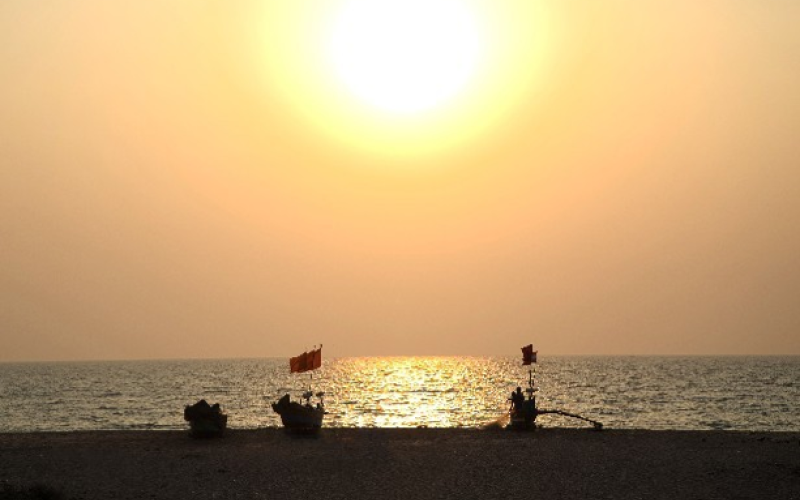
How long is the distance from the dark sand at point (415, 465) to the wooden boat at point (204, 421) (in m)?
0.85

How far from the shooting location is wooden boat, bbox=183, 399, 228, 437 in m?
51.2

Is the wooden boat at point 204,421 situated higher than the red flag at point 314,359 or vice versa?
the red flag at point 314,359

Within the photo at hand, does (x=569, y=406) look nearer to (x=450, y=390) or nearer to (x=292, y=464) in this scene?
(x=450, y=390)

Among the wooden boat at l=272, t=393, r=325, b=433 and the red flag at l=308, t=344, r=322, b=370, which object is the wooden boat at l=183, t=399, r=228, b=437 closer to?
the wooden boat at l=272, t=393, r=325, b=433

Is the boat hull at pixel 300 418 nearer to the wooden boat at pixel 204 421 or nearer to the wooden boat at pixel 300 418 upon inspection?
the wooden boat at pixel 300 418

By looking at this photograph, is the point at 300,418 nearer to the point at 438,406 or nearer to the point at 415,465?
the point at 415,465

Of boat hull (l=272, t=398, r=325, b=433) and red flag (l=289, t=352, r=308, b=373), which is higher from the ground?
red flag (l=289, t=352, r=308, b=373)

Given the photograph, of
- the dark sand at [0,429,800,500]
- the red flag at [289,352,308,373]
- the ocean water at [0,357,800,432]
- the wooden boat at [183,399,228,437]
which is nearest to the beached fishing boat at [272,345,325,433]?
the red flag at [289,352,308,373]

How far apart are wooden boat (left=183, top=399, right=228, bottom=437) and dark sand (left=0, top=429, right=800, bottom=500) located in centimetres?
85

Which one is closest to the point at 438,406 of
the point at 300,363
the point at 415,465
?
the point at 300,363

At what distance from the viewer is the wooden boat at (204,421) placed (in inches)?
2014

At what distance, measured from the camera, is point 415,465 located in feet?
129

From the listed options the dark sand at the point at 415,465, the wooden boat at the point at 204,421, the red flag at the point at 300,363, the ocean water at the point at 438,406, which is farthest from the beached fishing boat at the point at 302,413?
the ocean water at the point at 438,406

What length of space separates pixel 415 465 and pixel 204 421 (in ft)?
55.0
